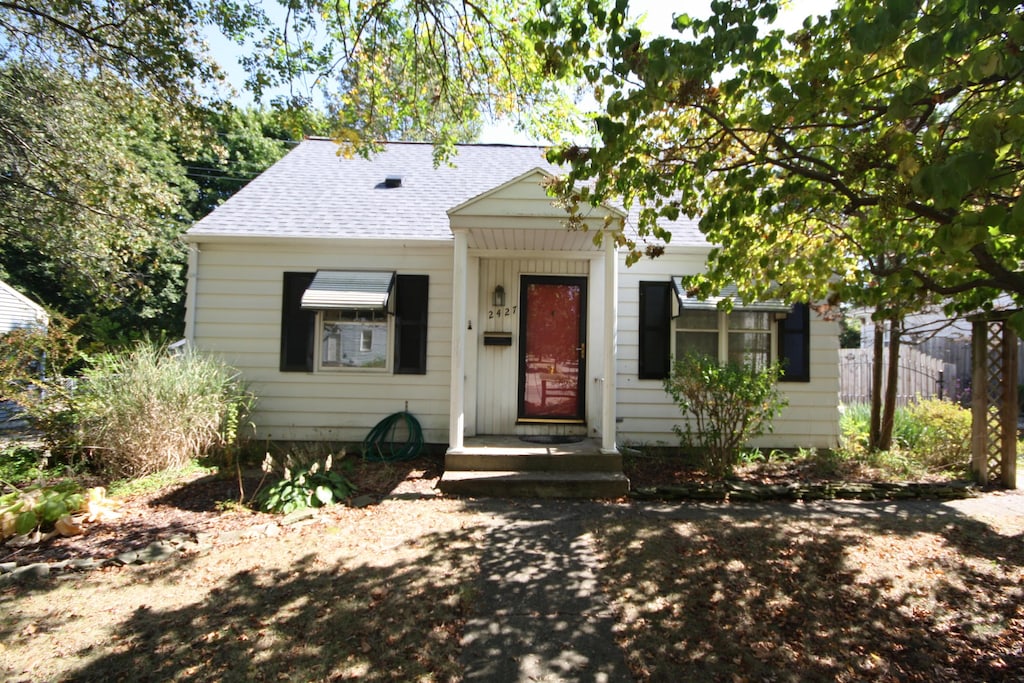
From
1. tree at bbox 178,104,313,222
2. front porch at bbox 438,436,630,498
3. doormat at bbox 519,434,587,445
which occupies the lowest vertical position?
front porch at bbox 438,436,630,498

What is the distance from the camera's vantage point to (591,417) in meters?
7.09

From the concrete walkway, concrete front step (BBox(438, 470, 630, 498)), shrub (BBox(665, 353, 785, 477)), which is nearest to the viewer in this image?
the concrete walkway

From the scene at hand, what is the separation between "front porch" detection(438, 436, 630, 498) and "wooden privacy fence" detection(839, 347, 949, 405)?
9.63 meters

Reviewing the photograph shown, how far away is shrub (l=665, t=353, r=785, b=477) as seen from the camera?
19.6ft

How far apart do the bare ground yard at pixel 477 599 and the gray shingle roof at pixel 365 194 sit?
399 cm

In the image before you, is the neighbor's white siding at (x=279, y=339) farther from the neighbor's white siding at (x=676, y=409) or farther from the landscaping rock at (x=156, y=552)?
the landscaping rock at (x=156, y=552)

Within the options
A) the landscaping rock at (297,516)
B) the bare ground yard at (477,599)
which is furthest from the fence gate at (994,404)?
the landscaping rock at (297,516)

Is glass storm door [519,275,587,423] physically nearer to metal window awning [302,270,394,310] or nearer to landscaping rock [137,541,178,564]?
metal window awning [302,270,394,310]

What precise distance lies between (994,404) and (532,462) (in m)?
5.53

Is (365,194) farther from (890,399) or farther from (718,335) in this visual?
(890,399)

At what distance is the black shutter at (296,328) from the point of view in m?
7.28

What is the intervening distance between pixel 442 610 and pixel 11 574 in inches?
118

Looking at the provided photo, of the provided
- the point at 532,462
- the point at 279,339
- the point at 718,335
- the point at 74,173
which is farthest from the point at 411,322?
the point at 74,173

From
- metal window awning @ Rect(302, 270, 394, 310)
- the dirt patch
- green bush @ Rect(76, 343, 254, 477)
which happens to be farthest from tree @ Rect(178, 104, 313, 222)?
the dirt patch
